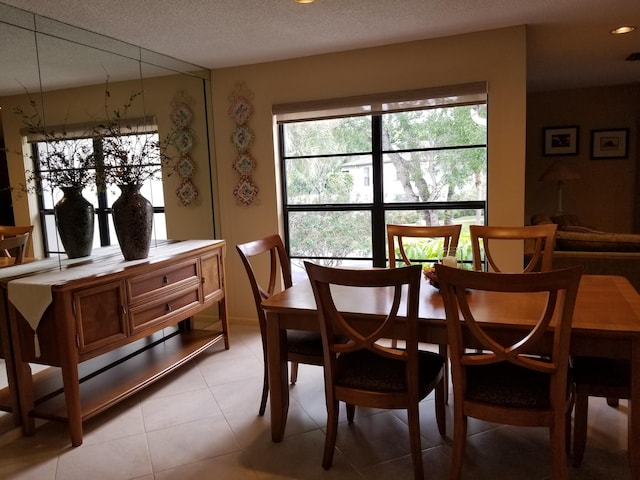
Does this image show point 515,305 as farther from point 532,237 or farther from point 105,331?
point 105,331

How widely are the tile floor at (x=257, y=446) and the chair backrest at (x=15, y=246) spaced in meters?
0.94

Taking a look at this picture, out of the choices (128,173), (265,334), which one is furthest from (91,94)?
(265,334)

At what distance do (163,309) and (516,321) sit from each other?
2.11 meters

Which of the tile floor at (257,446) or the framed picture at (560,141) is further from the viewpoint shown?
Result: the framed picture at (560,141)

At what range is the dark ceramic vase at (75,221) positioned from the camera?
2.76 metres

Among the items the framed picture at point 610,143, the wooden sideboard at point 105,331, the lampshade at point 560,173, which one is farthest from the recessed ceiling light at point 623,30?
the wooden sideboard at point 105,331

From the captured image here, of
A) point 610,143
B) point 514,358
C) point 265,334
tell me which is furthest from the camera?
point 610,143

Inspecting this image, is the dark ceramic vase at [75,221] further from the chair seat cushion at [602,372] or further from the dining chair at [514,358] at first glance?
the chair seat cushion at [602,372]

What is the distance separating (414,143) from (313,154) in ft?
2.81

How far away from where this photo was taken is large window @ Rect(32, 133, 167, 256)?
2.69 metres

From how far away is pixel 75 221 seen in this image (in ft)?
9.23

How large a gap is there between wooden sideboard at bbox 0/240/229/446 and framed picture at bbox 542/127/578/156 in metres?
4.60

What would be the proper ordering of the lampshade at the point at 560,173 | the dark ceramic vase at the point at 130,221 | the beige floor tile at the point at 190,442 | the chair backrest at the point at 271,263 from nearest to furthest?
the beige floor tile at the point at 190,442, the chair backrest at the point at 271,263, the dark ceramic vase at the point at 130,221, the lampshade at the point at 560,173

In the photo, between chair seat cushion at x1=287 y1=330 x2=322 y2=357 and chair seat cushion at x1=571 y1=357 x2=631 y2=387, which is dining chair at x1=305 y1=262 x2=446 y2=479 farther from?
chair seat cushion at x1=571 y1=357 x2=631 y2=387
